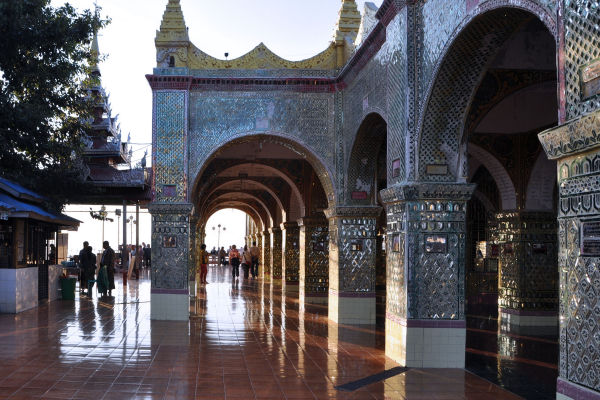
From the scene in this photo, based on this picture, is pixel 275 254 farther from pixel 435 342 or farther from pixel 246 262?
pixel 435 342

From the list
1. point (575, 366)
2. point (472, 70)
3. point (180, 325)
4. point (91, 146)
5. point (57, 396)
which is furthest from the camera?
point (91, 146)

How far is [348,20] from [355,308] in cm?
557

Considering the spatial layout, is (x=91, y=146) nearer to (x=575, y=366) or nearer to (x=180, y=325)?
(x=180, y=325)

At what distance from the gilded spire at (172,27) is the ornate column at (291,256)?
8.59 metres

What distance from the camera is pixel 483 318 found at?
13.4 m

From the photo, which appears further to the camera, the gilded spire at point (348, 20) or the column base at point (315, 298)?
the column base at point (315, 298)

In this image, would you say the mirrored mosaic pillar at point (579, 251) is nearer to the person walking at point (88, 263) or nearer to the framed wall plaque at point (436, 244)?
the framed wall plaque at point (436, 244)

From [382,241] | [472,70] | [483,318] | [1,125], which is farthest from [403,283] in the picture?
[382,241]

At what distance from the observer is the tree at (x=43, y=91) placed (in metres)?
12.1

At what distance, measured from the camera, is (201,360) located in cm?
830

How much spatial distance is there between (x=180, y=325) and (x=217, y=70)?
15.7 feet

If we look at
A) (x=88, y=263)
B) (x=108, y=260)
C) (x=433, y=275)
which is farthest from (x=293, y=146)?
(x=88, y=263)

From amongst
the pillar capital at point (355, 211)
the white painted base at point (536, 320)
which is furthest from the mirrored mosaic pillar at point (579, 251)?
the white painted base at point (536, 320)

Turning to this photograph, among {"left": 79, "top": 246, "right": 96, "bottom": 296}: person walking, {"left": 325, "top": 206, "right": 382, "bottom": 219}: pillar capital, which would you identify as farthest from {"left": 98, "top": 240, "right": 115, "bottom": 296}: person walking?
{"left": 325, "top": 206, "right": 382, "bottom": 219}: pillar capital
